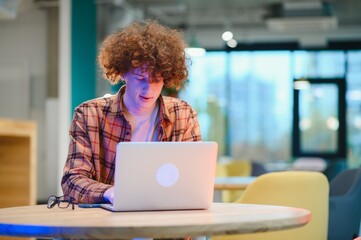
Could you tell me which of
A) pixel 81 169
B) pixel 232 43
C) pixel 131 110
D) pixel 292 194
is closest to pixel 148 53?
pixel 131 110

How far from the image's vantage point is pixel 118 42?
3.29 metres

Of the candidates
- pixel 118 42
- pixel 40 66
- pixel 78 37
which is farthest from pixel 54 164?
pixel 118 42

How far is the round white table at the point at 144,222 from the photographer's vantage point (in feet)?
7.27

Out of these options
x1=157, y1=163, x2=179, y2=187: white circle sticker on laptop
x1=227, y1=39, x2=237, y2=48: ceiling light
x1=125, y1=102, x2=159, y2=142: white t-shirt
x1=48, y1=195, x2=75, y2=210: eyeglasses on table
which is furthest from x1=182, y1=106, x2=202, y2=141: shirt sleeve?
x1=227, y1=39, x2=237, y2=48: ceiling light

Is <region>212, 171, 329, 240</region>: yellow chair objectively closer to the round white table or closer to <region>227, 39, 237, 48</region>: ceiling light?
the round white table

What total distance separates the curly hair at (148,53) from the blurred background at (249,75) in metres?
10.1

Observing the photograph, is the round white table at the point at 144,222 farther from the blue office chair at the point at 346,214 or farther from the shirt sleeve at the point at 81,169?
the blue office chair at the point at 346,214

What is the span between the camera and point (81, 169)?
314cm

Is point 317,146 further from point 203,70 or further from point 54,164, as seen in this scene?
point 54,164

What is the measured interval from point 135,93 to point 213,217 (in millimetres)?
867

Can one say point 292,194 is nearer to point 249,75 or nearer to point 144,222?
point 144,222

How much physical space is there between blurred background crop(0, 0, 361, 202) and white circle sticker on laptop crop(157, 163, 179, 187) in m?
10.9

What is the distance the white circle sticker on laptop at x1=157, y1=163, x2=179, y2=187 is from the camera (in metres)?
2.61

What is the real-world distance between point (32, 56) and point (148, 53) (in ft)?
36.7
